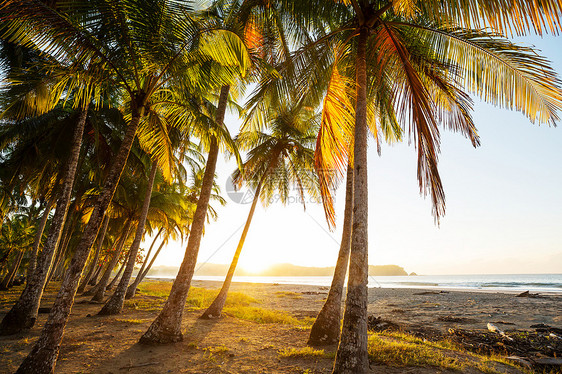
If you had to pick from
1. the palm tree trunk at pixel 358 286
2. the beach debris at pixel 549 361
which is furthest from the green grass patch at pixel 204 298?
the beach debris at pixel 549 361

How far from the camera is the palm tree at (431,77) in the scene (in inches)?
143

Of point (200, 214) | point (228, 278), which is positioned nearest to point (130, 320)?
point (228, 278)

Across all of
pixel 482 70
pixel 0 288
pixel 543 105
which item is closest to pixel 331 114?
pixel 482 70

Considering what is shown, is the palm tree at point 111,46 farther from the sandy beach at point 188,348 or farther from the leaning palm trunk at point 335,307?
the leaning palm trunk at point 335,307

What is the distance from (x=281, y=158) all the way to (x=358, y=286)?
848 centimetres

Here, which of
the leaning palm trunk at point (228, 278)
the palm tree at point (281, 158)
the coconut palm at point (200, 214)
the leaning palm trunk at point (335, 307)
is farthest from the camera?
the palm tree at point (281, 158)

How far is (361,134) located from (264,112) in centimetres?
414

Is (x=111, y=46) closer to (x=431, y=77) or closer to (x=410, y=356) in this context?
(x=431, y=77)

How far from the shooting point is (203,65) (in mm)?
5391

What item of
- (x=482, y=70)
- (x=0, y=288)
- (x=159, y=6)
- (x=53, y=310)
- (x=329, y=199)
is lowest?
(x=0, y=288)

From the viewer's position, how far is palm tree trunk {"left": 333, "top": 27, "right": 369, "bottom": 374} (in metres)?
3.63

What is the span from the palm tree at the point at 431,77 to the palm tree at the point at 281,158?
5037 mm

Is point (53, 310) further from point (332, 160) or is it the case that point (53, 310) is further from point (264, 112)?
point (264, 112)

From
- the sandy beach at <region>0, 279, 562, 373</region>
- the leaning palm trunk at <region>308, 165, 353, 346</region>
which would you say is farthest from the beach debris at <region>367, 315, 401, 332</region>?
the leaning palm trunk at <region>308, 165, 353, 346</region>
